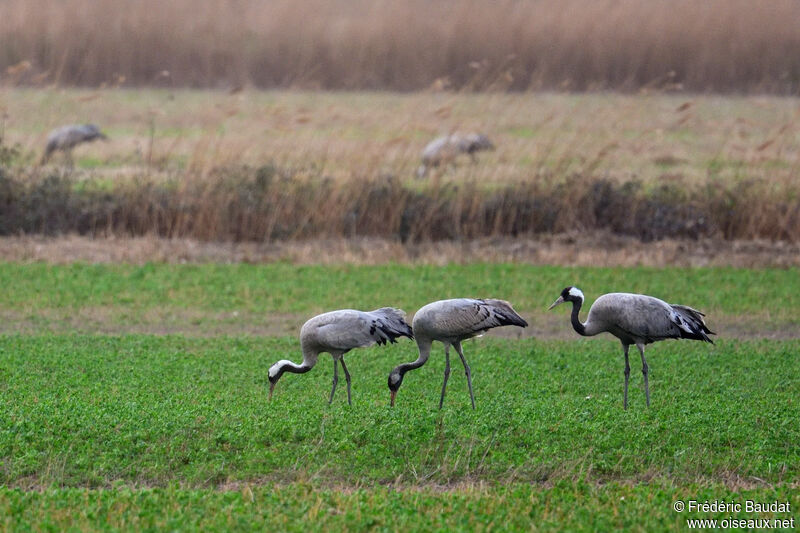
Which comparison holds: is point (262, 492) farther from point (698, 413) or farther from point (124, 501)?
point (698, 413)

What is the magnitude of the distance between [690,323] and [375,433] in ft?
10.0

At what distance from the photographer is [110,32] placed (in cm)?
2394

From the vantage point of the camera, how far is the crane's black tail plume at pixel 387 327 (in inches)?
370

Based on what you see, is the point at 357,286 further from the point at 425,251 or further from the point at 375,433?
the point at 375,433

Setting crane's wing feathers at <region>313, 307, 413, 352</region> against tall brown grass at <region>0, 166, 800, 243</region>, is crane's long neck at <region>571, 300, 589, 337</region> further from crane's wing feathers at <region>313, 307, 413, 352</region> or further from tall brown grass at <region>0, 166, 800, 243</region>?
tall brown grass at <region>0, 166, 800, 243</region>

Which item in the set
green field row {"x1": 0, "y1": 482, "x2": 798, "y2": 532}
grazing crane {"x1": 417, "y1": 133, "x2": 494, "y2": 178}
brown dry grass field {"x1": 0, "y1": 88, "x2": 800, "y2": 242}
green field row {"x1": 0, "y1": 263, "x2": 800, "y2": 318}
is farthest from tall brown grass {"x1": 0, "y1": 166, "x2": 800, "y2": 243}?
green field row {"x1": 0, "y1": 482, "x2": 798, "y2": 532}

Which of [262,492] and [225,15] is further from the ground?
[225,15]

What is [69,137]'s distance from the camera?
21.6m

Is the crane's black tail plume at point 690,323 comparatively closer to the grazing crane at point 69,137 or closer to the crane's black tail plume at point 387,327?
the crane's black tail plume at point 387,327

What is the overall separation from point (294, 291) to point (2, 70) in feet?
37.5

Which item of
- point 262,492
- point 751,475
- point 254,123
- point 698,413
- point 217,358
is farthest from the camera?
point 254,123

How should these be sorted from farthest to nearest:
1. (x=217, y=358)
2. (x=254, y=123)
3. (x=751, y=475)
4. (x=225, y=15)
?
(x=225, y=15), (x=254, y=123), (x=217, y=358), (x=751, y=475)

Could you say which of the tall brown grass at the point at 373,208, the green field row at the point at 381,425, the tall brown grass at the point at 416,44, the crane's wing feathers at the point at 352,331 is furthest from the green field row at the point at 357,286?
the tall brown grass at the point at 416,44

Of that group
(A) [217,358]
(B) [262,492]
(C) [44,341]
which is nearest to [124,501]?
(B) [262,492]
